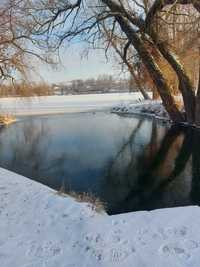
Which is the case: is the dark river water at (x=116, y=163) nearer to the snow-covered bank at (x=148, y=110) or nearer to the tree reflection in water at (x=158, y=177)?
the tree reflection in water at (x=158, y=177)

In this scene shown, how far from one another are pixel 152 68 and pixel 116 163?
23.6 ft

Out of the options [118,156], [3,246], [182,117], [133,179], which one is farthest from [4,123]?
[3,246]

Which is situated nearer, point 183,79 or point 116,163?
point 116,163

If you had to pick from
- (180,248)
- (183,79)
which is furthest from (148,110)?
(180,248)

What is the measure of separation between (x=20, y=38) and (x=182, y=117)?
921cm

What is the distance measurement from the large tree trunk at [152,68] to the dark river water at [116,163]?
60.9 inches

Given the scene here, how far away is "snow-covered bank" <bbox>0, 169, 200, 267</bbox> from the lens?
3.11m

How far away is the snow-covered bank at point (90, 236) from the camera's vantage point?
3111 mm

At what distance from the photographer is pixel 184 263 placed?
296 cm

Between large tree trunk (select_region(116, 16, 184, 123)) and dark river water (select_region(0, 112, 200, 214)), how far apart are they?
5.08 feet

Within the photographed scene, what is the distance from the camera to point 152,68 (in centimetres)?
1460

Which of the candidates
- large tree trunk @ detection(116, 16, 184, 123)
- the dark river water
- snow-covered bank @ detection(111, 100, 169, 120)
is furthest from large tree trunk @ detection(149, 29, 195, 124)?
snow-covered bank @ detection(111, 100, 169, 120)

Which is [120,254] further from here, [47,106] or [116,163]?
[47,106]

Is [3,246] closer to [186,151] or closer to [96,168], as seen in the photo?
[96,168]
